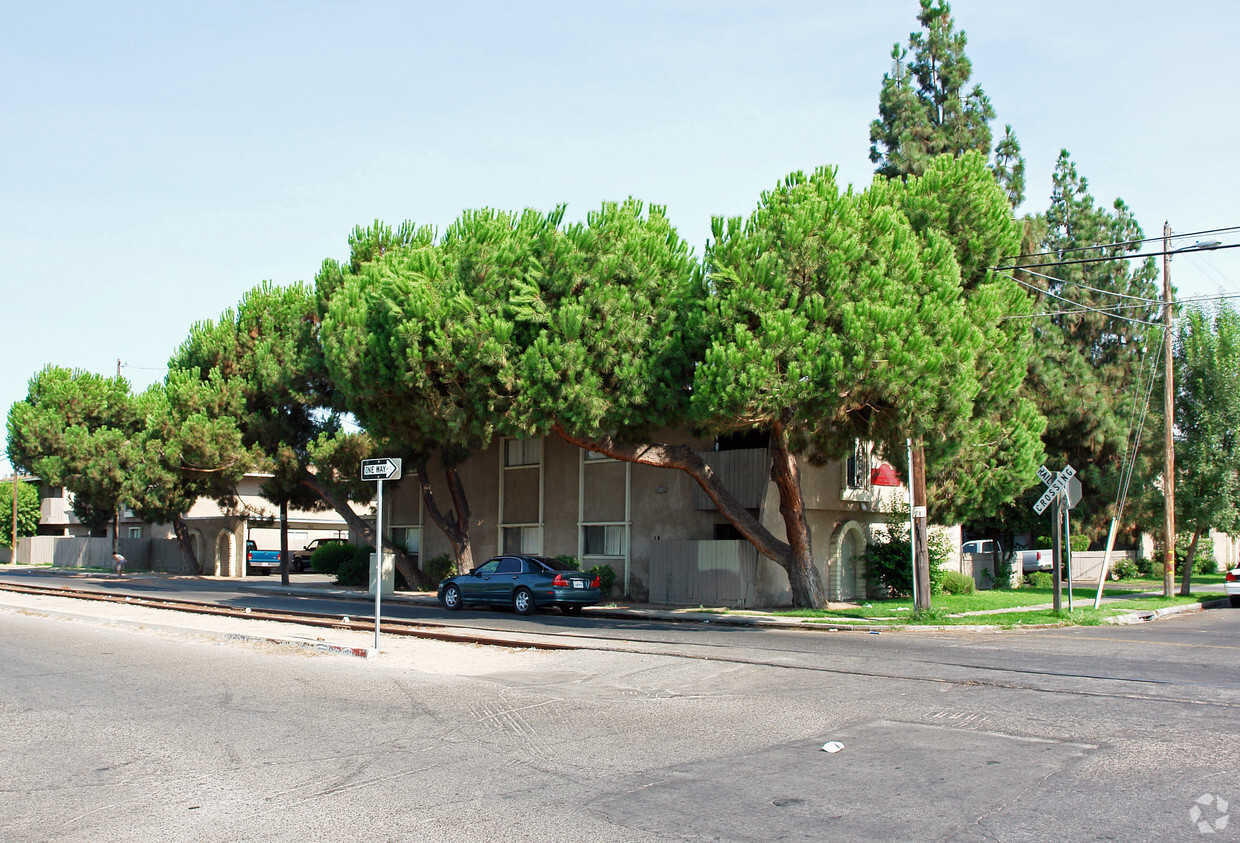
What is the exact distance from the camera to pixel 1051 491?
2198 cm

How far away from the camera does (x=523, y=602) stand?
961 inches

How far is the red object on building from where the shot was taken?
28219mm

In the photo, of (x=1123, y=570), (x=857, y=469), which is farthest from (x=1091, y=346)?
(x=857, y=469)

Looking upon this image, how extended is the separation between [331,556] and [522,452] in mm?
11507

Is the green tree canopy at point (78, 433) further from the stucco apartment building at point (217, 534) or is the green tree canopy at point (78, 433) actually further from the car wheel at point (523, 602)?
the car wheel at point (523, 602)

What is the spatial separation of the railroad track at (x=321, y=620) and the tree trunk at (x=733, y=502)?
624cm

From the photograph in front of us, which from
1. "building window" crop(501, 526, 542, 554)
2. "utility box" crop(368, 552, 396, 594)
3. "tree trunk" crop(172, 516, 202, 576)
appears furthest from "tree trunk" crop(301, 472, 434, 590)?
"tree trunk" crop(172, 516, 202, 576)

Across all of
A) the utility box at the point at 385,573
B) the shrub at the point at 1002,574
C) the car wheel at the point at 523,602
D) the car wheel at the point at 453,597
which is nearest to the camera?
the utility box at the point at 385,573

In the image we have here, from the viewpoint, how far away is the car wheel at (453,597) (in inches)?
1022

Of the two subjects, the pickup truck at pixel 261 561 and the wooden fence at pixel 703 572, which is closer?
the wooden fence at pixel 703 572

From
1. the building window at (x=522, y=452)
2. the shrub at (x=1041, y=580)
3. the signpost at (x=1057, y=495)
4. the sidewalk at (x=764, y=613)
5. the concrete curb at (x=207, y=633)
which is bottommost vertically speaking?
the shrub at (x=1041, y=580)

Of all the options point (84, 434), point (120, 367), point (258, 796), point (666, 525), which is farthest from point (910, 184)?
point (120, 367)

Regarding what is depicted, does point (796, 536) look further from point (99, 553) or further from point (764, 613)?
point (99, 553)

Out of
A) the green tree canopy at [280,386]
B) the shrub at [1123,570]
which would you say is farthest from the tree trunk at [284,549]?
the shrub at [1123,570]
